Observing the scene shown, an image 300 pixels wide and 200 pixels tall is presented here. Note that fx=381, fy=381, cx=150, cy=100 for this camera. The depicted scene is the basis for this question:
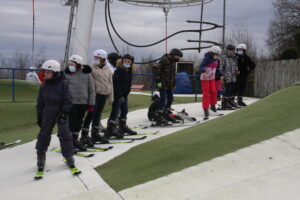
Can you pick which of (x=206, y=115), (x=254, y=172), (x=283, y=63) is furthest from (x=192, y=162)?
(x=283, y=63)

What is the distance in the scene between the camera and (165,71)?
8.80 m

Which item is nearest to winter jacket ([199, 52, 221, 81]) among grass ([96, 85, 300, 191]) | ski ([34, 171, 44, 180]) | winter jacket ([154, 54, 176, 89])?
→ winter jacket ([154, 54, 176, 89])

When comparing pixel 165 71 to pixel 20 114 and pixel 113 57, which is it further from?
pixel 20 114

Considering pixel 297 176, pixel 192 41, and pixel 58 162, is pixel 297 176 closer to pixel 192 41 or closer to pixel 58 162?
pixel 58 162

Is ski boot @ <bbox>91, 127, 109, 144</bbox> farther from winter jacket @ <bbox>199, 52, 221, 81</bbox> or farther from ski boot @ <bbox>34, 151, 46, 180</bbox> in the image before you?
winter jacket @ <bbox>199, 52, 221, 81</bbox>

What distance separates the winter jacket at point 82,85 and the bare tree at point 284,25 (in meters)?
28.6

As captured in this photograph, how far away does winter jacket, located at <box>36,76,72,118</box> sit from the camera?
535cm

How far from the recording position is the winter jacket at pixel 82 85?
625 centimetres

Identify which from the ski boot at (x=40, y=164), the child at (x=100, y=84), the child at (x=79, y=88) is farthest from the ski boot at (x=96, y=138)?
the ski boot at (x=40, y=164)

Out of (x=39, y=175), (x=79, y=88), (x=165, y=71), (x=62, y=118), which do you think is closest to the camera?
(x=39, y=175)

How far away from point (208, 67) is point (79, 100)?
4187 mm

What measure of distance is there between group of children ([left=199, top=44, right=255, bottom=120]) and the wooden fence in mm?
6663

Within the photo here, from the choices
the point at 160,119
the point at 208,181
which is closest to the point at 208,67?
the point at 160,119

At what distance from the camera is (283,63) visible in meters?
17.6
